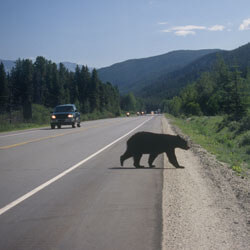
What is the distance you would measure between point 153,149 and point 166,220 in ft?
16.1

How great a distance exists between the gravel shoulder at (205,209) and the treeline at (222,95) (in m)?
35.8

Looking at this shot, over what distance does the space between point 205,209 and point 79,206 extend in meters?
2.07

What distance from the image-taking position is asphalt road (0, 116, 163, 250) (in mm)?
5047

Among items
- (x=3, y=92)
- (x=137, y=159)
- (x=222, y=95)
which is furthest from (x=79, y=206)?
(x=3, y=92)

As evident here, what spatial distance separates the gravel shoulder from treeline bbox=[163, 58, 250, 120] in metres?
35.8

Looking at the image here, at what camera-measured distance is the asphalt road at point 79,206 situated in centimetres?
505

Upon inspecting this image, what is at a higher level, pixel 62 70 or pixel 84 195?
pixel 62 70

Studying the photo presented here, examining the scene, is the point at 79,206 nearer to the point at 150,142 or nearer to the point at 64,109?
the point at 150,142

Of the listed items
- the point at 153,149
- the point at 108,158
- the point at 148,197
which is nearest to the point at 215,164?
the point at 153,149

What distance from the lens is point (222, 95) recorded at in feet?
214

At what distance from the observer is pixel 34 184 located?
882 centimetres

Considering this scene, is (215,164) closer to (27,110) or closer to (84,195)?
(84,195)

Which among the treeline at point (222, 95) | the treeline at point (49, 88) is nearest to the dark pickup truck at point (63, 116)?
the treeline at point (222, 95)

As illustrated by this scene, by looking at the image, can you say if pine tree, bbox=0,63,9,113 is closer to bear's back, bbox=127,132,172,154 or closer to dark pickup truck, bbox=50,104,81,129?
dark pickup truck, bbox=50,104,81,129
